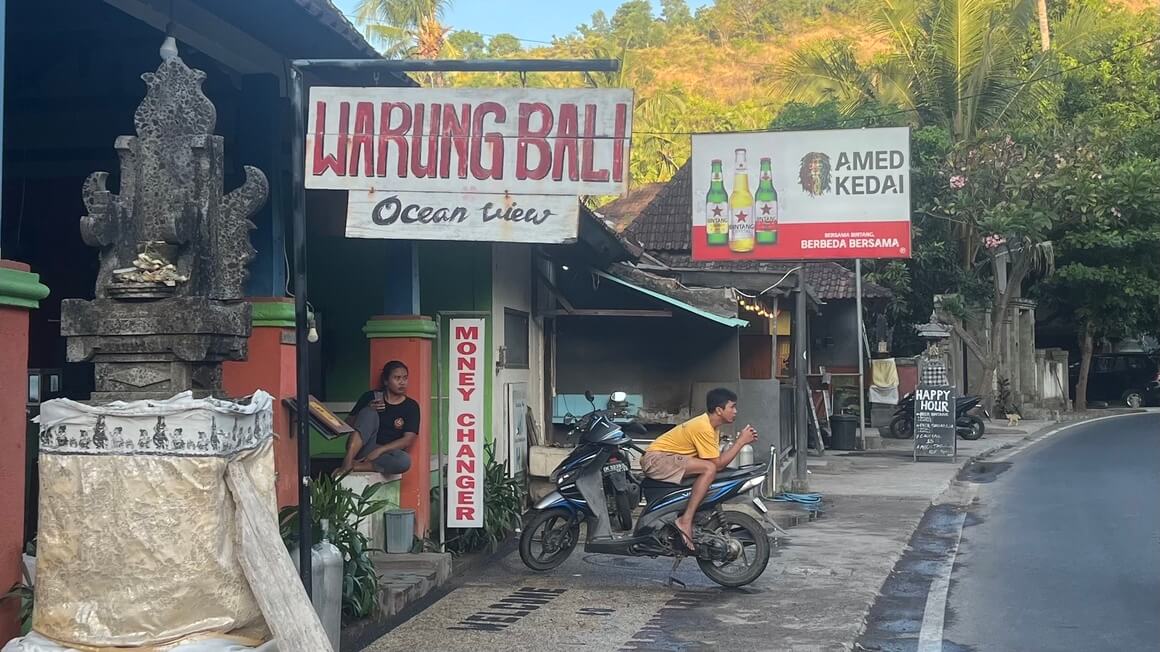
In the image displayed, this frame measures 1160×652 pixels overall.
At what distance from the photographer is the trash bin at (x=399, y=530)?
1009cm

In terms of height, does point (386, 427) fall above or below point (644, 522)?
above

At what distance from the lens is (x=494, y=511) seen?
11.8 meters

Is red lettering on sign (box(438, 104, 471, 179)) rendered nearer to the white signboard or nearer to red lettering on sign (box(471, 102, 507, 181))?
red lettering on sign (box(471, 102, 507, 181))

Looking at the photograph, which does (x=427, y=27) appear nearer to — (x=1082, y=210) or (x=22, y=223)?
(x=1082, y=210)

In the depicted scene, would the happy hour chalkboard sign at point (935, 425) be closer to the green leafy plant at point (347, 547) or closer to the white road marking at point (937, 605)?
the white road marking at point (937, 605)

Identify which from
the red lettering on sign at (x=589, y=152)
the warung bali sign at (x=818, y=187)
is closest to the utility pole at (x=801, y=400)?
the warung bali sign at (x=818, y=187)

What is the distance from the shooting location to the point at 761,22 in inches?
4471

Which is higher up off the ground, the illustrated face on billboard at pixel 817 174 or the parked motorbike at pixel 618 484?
the illustrated face on billboard at pixel 817 174

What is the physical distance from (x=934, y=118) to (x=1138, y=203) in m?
6.14

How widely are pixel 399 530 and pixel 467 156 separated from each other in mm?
4215

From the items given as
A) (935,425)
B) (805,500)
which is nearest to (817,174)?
(805,500)

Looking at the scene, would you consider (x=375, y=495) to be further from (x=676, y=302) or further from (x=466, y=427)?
(x=676, y=302)

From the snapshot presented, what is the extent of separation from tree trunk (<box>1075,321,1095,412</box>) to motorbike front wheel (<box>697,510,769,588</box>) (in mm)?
31832

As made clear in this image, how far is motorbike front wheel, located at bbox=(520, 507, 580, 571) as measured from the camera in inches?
400
